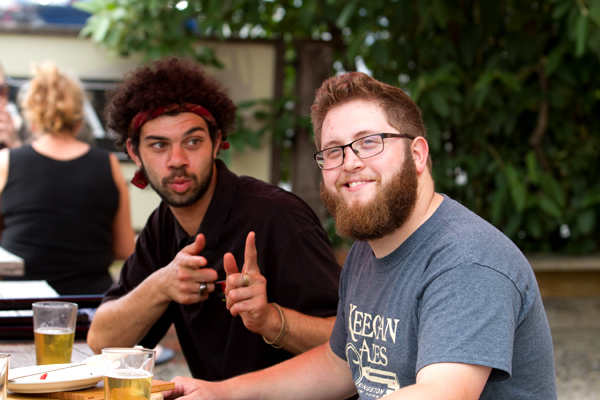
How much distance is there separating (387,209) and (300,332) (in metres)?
0.60

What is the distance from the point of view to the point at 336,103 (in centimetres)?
150

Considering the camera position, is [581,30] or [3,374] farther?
[581,30]

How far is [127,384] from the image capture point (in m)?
1.27

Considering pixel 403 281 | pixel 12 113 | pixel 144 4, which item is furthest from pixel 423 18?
pixel 403 281

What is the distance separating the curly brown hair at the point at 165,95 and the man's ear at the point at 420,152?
93 cm

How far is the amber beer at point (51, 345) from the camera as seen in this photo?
1.66m

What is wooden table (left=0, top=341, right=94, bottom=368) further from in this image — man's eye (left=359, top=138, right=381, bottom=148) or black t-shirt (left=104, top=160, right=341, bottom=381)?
man's eye (left=359, top=138, right=381, bottom=148)

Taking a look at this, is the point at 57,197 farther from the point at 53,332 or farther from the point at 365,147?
→ the point at 365,147

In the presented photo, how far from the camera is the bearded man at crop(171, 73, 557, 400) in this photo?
1186 millimetres

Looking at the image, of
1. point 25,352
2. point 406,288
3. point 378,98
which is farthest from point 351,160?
point 25,352

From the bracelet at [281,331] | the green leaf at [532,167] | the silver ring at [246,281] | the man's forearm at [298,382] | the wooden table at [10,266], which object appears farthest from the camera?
the green leaf at [532,167]

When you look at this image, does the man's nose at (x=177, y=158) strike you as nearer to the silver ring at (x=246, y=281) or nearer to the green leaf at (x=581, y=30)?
the silver ring at (x=246, y=281)

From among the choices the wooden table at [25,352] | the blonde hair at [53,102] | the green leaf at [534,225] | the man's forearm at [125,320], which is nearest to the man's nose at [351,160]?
the man's forearm at [125,320]

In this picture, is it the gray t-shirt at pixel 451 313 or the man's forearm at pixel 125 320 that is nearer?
the gray t-shirt at pixel 451 313
